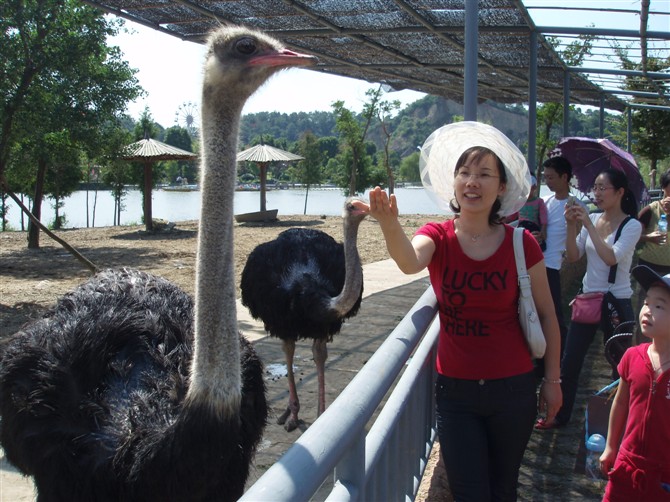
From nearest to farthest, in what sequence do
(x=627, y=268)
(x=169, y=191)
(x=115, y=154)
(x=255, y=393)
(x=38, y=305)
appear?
(x=255, y=393) → (x=627, y=268) → (x=38, y=305) → (x=115, y=154) → (x=169, y=191)

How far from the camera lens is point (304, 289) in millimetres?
4945

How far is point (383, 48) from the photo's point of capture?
23.7 ft

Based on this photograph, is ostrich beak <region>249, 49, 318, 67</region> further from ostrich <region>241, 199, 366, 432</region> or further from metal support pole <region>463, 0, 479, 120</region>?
ostrich <region>241, 199, 366, 432</region>

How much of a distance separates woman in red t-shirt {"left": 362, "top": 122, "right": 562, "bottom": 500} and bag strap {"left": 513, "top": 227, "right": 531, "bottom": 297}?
0.06ft

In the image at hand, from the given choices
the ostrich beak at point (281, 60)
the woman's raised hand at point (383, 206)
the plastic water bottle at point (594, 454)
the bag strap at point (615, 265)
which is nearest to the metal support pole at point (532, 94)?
the bag strap at point (615, 265)

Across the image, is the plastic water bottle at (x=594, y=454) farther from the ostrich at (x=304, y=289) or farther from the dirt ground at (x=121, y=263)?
the ostrich at (x=304, y=289)

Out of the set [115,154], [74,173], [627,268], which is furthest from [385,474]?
[74,173]

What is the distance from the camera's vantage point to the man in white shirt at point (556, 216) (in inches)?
169

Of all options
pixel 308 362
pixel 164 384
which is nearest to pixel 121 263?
pixel 308 362

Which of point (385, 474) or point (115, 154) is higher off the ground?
point (115, 154)

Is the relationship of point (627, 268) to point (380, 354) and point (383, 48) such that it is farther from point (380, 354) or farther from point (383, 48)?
point (383, 48)

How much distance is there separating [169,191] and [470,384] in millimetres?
57324

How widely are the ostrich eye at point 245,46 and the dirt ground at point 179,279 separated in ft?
6.23

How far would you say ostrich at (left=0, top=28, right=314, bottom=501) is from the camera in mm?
2232
